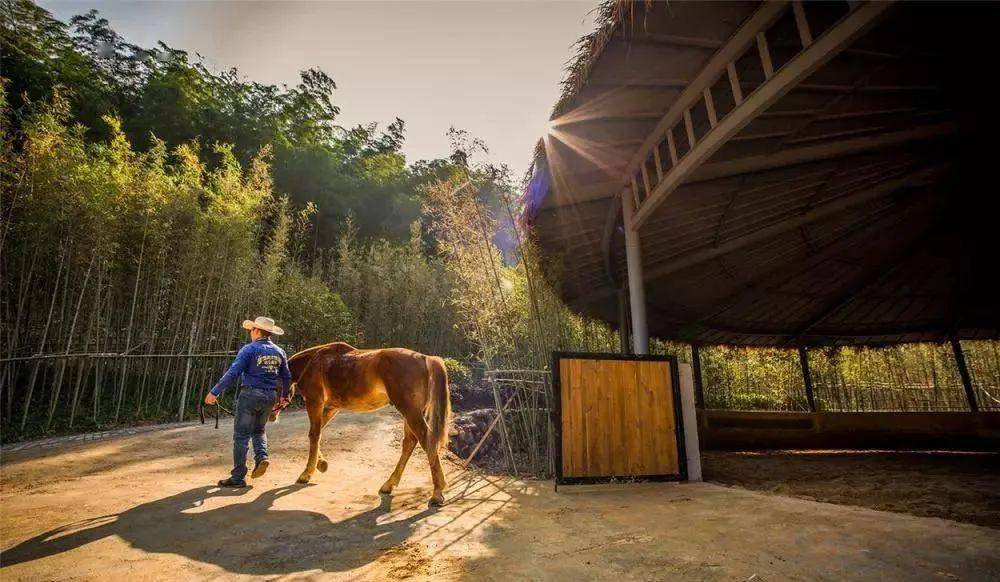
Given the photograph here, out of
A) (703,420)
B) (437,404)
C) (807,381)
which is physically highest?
(807,381)

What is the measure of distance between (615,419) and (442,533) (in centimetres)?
194

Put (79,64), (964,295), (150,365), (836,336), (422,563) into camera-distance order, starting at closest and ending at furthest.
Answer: (422,563) < (150,365) < (964,295) < (836,336) < (79,64)

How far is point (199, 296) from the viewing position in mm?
6934

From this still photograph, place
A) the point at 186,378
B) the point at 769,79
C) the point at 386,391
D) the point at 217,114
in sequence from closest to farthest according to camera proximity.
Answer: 1. the point at 769,79
2. the point at 386,391
3. the point at 186,378
4. the point at 217,114

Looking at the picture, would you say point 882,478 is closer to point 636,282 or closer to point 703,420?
point 703,420

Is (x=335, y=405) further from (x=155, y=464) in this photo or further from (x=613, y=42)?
(x=613, y=42)

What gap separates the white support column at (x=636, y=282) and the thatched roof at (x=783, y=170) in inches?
8.8

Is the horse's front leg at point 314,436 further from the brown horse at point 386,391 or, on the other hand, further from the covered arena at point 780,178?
the covered arena at point 780,178

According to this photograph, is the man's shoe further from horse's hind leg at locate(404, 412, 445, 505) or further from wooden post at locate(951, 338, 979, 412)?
wooden post at locate(951, 338, 979, 412)

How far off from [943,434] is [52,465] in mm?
11916

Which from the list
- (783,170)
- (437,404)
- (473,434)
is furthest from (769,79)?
(473,434)

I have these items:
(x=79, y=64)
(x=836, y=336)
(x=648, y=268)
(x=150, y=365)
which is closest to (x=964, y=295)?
(x=836, y=336)

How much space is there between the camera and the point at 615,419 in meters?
3.77

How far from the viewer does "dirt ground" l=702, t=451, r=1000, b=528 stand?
3150 millimetres
